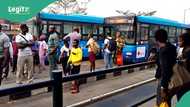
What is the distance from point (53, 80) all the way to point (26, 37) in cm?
586

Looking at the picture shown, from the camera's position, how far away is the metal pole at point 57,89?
16.7ft

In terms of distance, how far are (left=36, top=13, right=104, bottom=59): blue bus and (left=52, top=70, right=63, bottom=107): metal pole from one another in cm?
1665

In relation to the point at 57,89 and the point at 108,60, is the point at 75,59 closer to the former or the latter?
the point at 57,89

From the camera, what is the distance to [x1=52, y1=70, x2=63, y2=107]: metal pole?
5.08 meters

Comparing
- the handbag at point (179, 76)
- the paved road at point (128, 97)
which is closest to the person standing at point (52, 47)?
the paved road at point (128, 97)

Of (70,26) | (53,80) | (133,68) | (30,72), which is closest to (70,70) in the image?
(30,72)

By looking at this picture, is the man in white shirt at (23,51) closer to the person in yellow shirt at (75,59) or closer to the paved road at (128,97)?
the person in yellow shirt at (75,59)

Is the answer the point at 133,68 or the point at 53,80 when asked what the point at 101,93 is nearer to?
the point at 133,68

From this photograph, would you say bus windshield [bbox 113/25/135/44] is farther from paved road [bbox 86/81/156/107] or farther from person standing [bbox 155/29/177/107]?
person standing [bbox 155/29/177/107]

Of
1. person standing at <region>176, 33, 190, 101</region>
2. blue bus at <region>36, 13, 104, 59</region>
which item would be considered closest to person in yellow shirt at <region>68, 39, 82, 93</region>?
person standing at <region>176, 33, 190, 101</region>

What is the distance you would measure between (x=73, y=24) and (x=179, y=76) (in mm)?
19194

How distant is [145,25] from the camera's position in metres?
24.7

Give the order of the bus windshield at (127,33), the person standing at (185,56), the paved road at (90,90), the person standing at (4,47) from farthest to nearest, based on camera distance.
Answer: the bus windshield at (127,33)
the person standing at (4,47)
the person standing at (185,56)
the paved road at (90,90)

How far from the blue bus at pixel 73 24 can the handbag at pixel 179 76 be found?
16.1 metres
